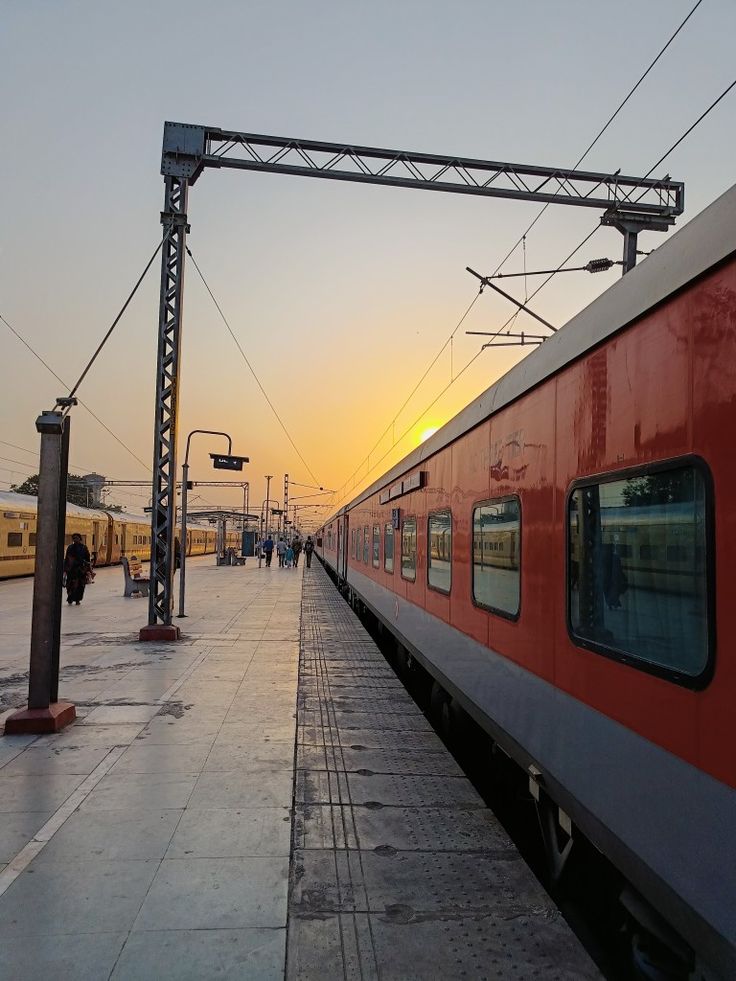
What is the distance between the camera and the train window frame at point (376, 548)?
12.3 m

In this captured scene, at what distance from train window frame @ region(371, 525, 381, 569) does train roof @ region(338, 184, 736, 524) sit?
7651mm

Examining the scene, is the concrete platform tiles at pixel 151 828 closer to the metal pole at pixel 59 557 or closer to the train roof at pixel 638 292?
the metal pole at pixel 59 557

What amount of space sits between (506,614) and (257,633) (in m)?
8.79

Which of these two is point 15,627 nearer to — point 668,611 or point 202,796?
point 202,796

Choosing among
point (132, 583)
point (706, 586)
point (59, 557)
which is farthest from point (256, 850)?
point (132, 583)

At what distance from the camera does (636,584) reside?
2.75 meters

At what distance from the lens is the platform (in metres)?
2.88

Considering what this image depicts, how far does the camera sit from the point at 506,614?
14.4ft

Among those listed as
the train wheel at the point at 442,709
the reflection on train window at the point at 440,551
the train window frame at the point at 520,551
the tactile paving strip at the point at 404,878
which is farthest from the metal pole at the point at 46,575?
the train wheel at the point at 442,709

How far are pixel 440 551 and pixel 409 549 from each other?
2078 millimetres

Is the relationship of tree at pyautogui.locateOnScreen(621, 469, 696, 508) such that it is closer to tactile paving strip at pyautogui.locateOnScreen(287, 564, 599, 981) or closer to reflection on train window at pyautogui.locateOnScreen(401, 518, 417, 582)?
tactile paving strip at pyautogui.locateOnScreen(287, 564, 599, 981)

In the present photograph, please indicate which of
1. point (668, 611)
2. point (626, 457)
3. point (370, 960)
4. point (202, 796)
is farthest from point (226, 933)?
point (626, 457)

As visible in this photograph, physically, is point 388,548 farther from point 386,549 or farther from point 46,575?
point 46,575

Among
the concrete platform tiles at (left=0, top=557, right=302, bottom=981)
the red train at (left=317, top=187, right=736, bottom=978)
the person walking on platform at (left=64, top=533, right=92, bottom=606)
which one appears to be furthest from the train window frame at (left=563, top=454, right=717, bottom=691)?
the person walking on platform at (left=64, top=533, right=92, bottom=606)
